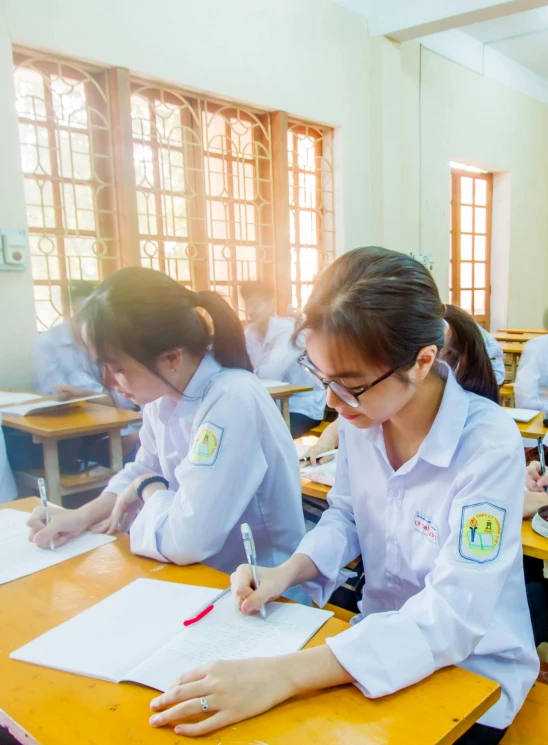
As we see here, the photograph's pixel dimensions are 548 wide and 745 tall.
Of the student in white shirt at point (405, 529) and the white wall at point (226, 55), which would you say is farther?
the white wall at point (226, 55)

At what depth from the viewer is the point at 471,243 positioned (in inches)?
274

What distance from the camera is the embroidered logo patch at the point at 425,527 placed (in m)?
1.00

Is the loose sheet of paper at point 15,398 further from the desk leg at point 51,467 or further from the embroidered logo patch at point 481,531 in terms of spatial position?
the embroidered logo patch at point 481,531

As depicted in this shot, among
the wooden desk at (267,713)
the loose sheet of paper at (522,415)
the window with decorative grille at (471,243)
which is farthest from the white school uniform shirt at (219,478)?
the window with decorative grille at (471,243)

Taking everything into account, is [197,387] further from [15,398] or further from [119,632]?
[15,398]

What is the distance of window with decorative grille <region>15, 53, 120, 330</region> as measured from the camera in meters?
3.40

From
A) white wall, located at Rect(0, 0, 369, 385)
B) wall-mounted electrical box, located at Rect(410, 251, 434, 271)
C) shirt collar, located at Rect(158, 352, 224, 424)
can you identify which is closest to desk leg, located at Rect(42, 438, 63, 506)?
white wall, located at Rect(0, 0, 369, 385)

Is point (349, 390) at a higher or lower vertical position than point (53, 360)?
higher

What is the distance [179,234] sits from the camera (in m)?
4.12

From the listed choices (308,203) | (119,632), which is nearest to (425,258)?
(308,203)

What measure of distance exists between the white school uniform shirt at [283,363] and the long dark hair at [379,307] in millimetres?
2772

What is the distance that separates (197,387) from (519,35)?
6808 millimetres

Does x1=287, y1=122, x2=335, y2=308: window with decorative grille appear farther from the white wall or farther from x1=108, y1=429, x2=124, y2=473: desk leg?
x1=108, y1=429, x2=124, y2=473: desk leg

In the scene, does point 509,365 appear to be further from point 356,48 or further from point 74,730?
point 74,730
